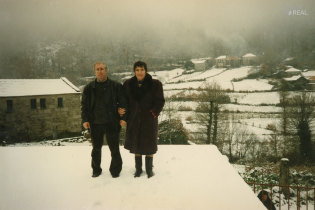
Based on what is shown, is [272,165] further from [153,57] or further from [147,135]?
[147,135]

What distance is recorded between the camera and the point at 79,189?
99.3 inches

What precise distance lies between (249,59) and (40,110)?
553 inches

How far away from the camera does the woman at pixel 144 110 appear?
8.65 ft

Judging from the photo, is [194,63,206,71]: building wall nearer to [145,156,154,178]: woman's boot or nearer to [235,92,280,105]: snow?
[235,92,280,105]: snow

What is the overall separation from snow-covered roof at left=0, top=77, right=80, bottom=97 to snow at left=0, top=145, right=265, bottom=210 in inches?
310

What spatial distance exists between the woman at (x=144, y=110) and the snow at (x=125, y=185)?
364 mm

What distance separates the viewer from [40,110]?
12.1 meters

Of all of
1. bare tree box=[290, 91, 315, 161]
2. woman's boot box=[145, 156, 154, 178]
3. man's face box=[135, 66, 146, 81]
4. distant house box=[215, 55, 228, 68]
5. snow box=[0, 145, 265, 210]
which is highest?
distant house box=[215, 55, 228, 68]

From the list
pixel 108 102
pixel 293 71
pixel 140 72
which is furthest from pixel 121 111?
pixel 293 71

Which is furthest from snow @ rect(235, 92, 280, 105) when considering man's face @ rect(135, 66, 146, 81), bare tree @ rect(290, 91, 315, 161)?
man's face @ rect(135, 66, 146, 81)

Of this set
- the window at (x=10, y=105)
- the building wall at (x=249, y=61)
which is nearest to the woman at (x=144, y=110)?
the window at (x=10, y=105)

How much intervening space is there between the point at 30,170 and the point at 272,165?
1497 centimetres

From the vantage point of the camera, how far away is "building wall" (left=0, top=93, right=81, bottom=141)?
11445mm

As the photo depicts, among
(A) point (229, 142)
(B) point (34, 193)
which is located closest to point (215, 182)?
(B) point (34, 193)
